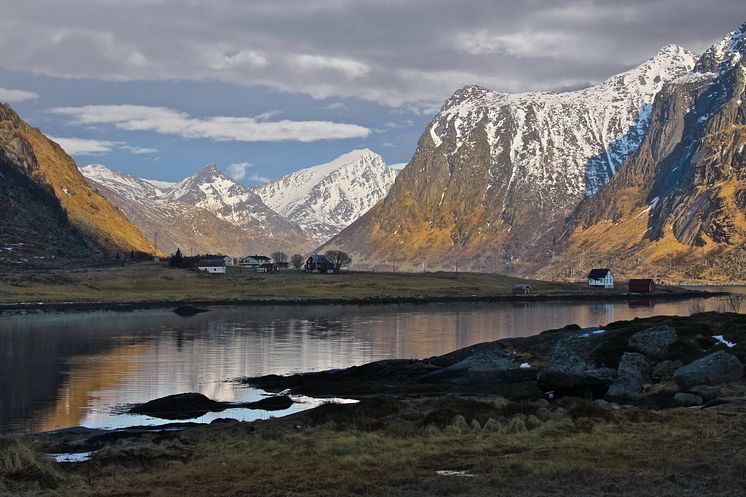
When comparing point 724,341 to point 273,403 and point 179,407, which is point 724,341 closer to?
point 273,403

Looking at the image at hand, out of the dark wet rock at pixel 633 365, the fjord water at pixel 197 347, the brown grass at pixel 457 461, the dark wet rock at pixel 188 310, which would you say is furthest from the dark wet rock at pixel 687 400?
the dark wet rock at pixel 188 310

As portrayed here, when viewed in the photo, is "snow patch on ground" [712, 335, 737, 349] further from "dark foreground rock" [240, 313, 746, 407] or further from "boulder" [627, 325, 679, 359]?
"boulder" [627, 325, 679, 359]

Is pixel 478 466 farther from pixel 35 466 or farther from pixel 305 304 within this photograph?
pixel 305 304

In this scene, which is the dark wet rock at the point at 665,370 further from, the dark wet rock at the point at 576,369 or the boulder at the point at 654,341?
the boulder at the point at 654,341

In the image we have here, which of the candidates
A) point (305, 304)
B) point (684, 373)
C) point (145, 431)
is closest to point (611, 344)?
point (684, 373)

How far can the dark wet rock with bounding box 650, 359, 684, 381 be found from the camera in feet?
179

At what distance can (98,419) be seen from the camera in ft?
168

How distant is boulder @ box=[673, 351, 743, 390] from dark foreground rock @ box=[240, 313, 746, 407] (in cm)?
5

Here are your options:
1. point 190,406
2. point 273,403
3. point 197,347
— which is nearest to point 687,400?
point 273,403

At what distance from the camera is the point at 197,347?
97750 mm

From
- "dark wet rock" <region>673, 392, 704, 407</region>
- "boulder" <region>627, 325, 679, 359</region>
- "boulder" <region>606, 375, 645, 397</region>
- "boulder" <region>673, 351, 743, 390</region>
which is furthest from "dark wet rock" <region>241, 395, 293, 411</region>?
"boulder" <region>627, 325, 679, 359</region>

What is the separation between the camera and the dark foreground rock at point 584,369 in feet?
163

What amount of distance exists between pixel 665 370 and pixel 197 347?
2222 inches

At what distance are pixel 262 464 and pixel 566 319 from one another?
12476cm
